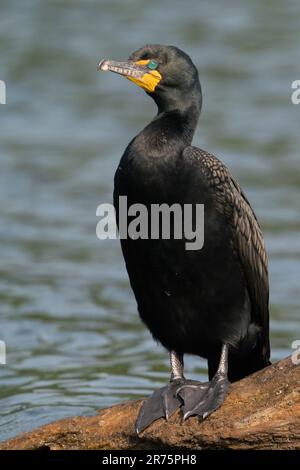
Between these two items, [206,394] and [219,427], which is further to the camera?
[206,394]

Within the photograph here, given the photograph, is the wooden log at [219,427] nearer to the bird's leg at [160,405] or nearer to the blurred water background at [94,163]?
the bird's leg at [160,405]

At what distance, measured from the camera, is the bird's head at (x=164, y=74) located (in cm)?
748

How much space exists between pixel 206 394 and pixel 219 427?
35 centimetres

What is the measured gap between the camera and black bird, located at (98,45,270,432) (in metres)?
7.12

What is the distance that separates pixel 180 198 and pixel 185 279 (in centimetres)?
47

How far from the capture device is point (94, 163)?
53.2 feet

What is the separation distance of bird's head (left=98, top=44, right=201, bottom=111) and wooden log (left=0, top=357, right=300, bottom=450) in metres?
1.75

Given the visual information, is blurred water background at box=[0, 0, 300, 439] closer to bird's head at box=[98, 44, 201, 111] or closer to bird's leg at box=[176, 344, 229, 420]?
bird's leg at box=[176, 344, 229, 420]


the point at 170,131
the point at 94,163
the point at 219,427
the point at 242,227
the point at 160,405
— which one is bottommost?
the point at 219,427

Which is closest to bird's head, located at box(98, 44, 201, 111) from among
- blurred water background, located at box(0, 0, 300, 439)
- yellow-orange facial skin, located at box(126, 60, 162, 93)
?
yellow-orange facial skin, located at box(126, 60, 162, 93)

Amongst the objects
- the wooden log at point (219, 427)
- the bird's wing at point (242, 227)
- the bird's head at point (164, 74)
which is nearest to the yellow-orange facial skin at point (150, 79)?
the bird's head at point (164, 74)

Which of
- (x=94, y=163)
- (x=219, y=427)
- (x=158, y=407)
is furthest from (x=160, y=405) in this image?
(x=94, y=163)

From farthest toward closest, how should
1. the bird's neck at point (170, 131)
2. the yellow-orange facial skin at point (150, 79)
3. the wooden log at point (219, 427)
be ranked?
the yellow-orange facial skin at point (150, 79) < the bird's neck at point (170, 131) < the wooden log at point (219, 427)

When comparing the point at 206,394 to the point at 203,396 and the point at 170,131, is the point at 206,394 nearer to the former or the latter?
the point at 203,396
